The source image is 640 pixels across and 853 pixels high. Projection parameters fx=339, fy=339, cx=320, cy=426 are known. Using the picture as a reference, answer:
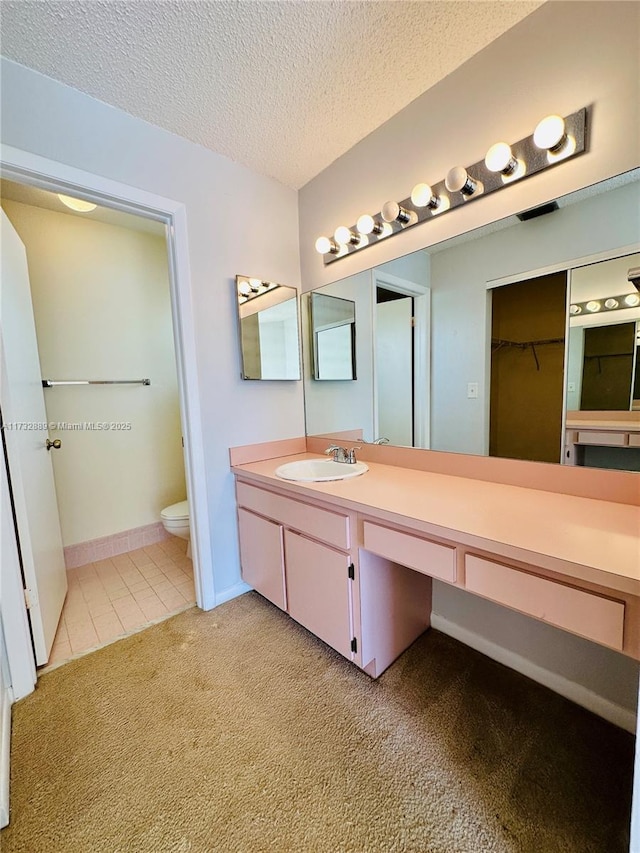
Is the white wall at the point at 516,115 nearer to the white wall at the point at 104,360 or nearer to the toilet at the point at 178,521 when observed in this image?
the white wall at the point at 104,360

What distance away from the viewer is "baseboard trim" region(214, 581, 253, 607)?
1.93 metres

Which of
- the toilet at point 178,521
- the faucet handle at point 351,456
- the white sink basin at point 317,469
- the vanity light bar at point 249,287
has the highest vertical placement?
the vanity light bar at point 249,287

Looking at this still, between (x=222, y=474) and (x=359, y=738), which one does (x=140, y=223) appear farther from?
(x=359, y=738)

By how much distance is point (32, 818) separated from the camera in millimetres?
976

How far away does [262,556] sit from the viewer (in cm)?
179

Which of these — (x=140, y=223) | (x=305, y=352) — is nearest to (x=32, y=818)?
(x=305, y=352)

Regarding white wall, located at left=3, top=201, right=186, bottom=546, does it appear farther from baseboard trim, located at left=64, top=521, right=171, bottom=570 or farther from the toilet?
the toilet

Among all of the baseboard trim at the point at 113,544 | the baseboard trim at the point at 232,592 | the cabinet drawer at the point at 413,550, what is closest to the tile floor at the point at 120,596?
the baseboard trim at the point at 113,544

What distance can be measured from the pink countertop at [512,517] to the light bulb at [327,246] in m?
1.29

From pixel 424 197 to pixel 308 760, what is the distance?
2126mm

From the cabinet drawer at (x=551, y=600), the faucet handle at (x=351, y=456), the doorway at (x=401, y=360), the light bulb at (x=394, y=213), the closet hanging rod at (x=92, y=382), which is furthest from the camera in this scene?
the closet hanging rod at (x=92, y=382)

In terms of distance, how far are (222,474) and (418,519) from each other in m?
1.20

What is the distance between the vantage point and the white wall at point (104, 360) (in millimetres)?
2297

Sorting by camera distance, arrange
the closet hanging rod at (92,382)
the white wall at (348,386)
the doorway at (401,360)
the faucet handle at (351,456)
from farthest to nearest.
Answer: the closet hanging rod at (92,382) → the white wall at (348,386) → the faucet handle at (351,456) → the doorway at (401,360)
